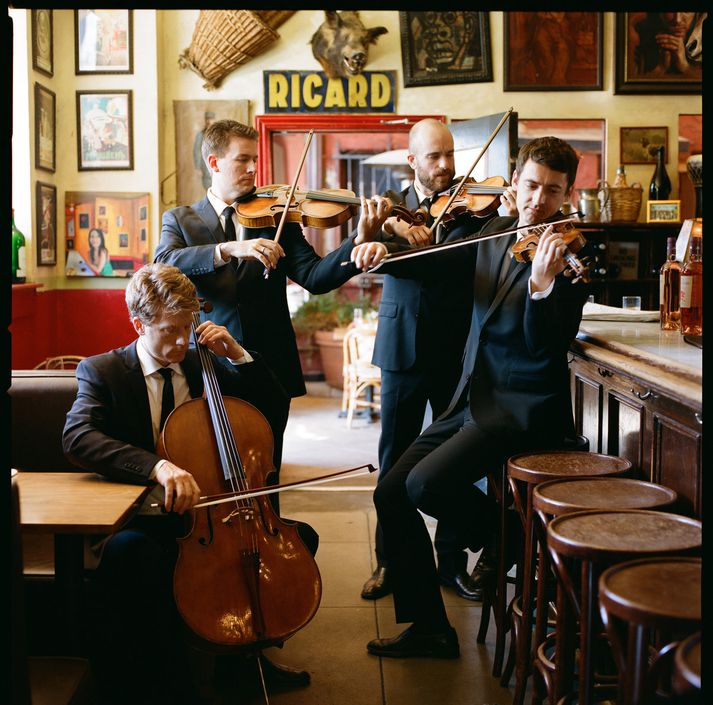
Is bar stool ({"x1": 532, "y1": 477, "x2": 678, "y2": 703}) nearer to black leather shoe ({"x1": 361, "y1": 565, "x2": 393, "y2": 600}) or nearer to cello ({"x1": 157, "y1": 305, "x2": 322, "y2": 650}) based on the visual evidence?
cello ({"x1": 157, "y1": 305, "x2": 322, "y2": 650})

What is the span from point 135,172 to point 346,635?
4264 millimetres

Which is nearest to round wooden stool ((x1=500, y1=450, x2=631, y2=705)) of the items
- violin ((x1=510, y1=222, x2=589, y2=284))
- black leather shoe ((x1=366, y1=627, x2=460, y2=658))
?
black leather shoe ((x1=366, y1=627, x2=460, y2=658))

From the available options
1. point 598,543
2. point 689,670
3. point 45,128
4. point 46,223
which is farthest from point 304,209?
point 45,128

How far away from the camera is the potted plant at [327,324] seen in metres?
7.67

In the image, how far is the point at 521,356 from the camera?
7.96ft

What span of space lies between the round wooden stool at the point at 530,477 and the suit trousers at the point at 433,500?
17cm

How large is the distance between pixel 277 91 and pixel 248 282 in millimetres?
3743

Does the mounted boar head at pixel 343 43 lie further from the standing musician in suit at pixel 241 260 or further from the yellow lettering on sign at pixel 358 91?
the standing musician in suit at pixel 241 260

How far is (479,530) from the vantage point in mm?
2566

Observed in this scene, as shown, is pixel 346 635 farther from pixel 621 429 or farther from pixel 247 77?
pixel 247 77

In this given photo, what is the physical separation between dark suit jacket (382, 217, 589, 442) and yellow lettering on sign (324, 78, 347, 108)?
12.7 ft

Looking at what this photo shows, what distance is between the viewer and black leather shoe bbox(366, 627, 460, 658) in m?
2.55

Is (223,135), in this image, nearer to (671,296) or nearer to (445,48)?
(671,296)

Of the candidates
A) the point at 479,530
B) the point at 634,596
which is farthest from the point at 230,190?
the point at 634,596
